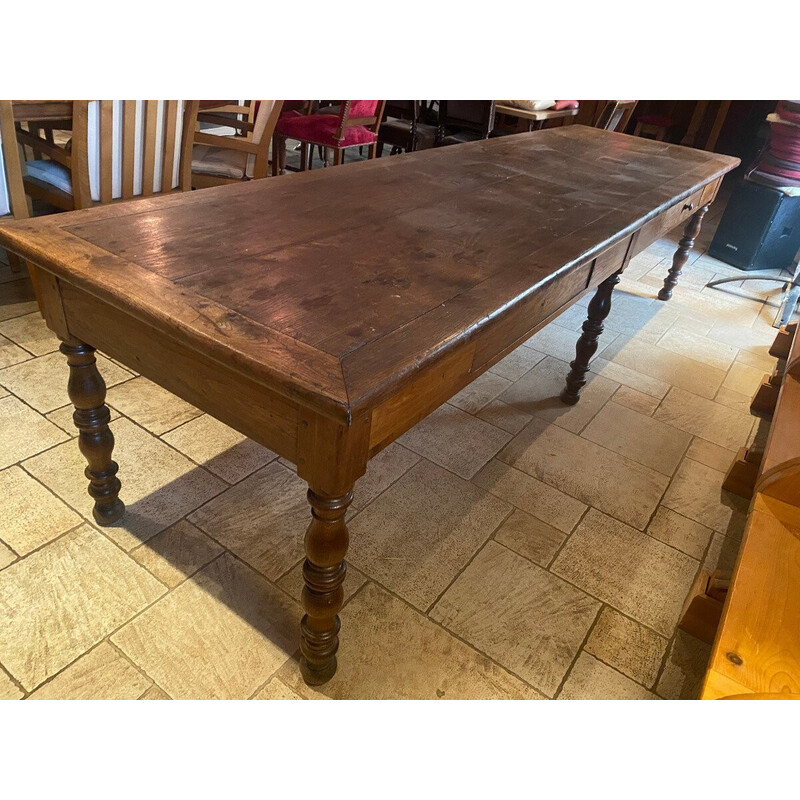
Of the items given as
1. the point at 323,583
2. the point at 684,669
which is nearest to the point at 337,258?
the point at 323,583

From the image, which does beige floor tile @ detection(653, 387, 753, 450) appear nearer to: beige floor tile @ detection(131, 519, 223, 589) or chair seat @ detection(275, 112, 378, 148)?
beige floor tile @ detection(131, 519, 223, 589)

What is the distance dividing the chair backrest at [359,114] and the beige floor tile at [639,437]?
99.4 inches

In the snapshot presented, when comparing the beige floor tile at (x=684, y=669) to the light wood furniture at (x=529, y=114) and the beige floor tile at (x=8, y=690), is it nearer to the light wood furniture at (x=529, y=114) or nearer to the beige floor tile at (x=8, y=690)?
the beige floor tile at (x=8, y=690)

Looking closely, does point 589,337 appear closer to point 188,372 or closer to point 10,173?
point 188,372

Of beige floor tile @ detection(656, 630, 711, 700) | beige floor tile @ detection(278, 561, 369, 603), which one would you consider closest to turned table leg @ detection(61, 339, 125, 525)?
beige floor tile @ detection(278, 561, 369, 603)

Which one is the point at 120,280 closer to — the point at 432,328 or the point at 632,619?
the point at 432,328

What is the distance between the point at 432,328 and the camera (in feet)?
3.38

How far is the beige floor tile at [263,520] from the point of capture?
1605 millimetres

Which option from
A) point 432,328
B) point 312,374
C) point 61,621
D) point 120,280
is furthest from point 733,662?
point 61,621

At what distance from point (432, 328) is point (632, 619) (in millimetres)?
1032

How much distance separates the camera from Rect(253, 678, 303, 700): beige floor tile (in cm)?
128

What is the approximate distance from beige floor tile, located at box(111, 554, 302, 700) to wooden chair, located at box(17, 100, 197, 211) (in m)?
1.63

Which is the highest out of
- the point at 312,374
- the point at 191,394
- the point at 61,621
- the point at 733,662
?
the point at 312,374

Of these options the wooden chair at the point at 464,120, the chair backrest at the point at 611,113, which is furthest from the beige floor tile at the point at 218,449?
the wooden chair at the point at 464,120
